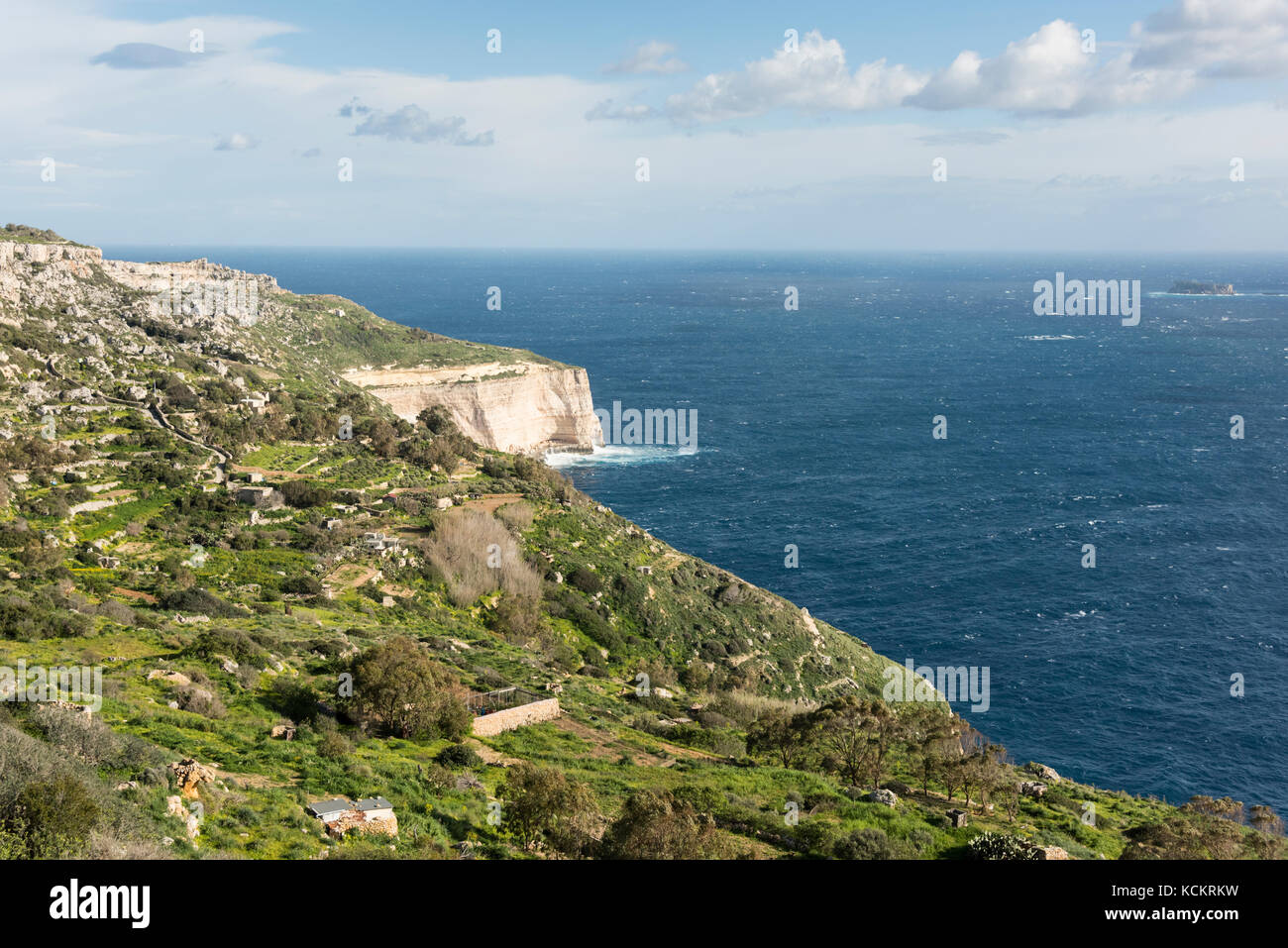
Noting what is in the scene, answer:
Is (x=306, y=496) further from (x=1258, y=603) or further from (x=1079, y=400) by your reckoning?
(x=1079, y=400)

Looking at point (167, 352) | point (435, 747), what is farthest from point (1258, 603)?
point (167, 352)

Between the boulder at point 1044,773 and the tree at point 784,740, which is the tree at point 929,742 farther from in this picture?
the boulder at point 1044,773

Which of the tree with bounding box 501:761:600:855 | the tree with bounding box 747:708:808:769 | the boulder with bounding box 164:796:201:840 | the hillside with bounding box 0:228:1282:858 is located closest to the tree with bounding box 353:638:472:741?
the hillside with bounding box 0:228:1282:858

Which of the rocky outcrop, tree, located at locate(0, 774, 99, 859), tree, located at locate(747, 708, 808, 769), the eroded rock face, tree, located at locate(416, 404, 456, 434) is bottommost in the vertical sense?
tree, located at locate(747, 708, 808, 769)

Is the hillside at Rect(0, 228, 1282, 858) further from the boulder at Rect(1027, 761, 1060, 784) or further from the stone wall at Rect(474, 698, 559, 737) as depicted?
the stone wall at Rect(474, 698, 559, 737)

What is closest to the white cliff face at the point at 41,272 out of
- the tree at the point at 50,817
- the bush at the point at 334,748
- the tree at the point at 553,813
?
the bush at the point at 334,748

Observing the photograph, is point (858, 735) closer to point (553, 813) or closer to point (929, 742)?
point (929, 742)
